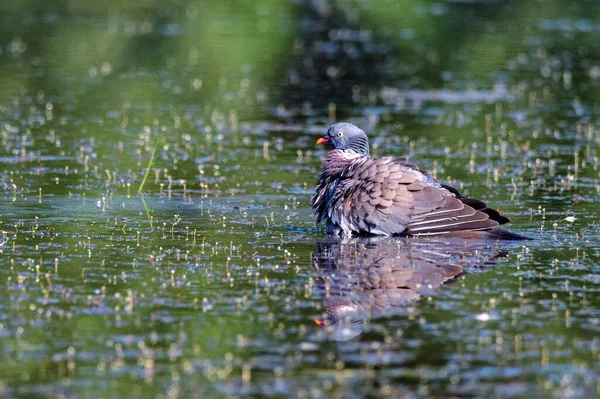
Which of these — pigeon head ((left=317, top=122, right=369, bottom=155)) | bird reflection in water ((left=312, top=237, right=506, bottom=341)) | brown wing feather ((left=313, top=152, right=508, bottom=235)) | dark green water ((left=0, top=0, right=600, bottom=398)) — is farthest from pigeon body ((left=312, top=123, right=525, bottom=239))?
pigeon head ((left=317, top=122, right=369, bottom=155))

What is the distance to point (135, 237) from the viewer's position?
11273 millimetres

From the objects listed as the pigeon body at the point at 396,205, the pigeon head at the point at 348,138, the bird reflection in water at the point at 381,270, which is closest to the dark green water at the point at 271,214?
the bird reflection in water at the point at 381,270

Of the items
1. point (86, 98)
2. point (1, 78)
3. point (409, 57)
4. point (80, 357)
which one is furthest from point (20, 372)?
point (409, 57)

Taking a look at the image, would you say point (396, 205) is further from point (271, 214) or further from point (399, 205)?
point (271, 214)

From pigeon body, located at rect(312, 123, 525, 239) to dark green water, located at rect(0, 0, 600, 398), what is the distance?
0.90ft

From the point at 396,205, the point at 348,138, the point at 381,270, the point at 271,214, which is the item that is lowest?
the point at 381,270

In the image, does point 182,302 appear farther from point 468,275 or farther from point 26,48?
point 26,48

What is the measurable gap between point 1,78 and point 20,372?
1687 cm

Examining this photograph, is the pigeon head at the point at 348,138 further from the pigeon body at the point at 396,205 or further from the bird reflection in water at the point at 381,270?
the bird reflection in water at the point at 381,270

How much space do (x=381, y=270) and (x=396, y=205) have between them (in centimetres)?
165

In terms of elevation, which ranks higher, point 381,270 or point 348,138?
point 348,138

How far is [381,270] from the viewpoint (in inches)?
392

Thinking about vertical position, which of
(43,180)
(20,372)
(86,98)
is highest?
(86,98)

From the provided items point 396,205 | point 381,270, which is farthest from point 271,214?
point 381,270
